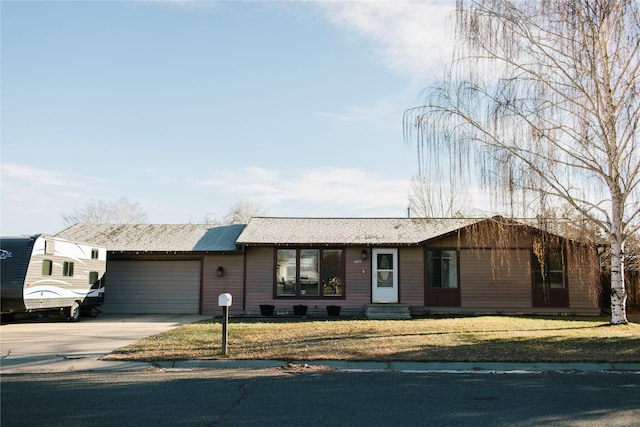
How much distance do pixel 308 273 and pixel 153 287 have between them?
19.3 ft

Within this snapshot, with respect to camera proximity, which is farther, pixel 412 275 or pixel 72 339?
pixel 412 275

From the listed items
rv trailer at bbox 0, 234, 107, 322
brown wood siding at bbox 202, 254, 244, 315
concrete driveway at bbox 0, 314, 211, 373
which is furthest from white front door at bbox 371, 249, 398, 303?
rv trailer at bbox 0, 234, 107, 322

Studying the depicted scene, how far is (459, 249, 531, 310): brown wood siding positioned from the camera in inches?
747

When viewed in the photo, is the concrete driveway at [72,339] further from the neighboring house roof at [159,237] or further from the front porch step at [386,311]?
the front porch step at [386,311]

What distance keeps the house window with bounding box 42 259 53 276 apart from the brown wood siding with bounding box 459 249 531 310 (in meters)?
13.5

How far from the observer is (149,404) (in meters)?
6.34

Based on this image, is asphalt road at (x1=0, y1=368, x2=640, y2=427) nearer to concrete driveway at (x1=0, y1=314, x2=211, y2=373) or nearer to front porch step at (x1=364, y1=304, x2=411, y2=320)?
concrete driveway at (x1=0, y1=314, x2=211, y2=373)

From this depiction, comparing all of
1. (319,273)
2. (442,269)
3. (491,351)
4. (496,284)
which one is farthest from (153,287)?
(491,351)

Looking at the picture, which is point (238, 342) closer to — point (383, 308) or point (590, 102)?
point (383, 308)

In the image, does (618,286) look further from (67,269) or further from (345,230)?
Result: (67,269)

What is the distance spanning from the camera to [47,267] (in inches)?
617

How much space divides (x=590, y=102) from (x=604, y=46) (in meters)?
1.41

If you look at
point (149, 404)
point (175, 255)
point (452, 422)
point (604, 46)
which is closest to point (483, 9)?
point (604, 46)

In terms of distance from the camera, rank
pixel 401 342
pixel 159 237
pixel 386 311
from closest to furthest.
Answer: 1. pixel 401 342
2. pixel 386 311
3. pixel 159 237
